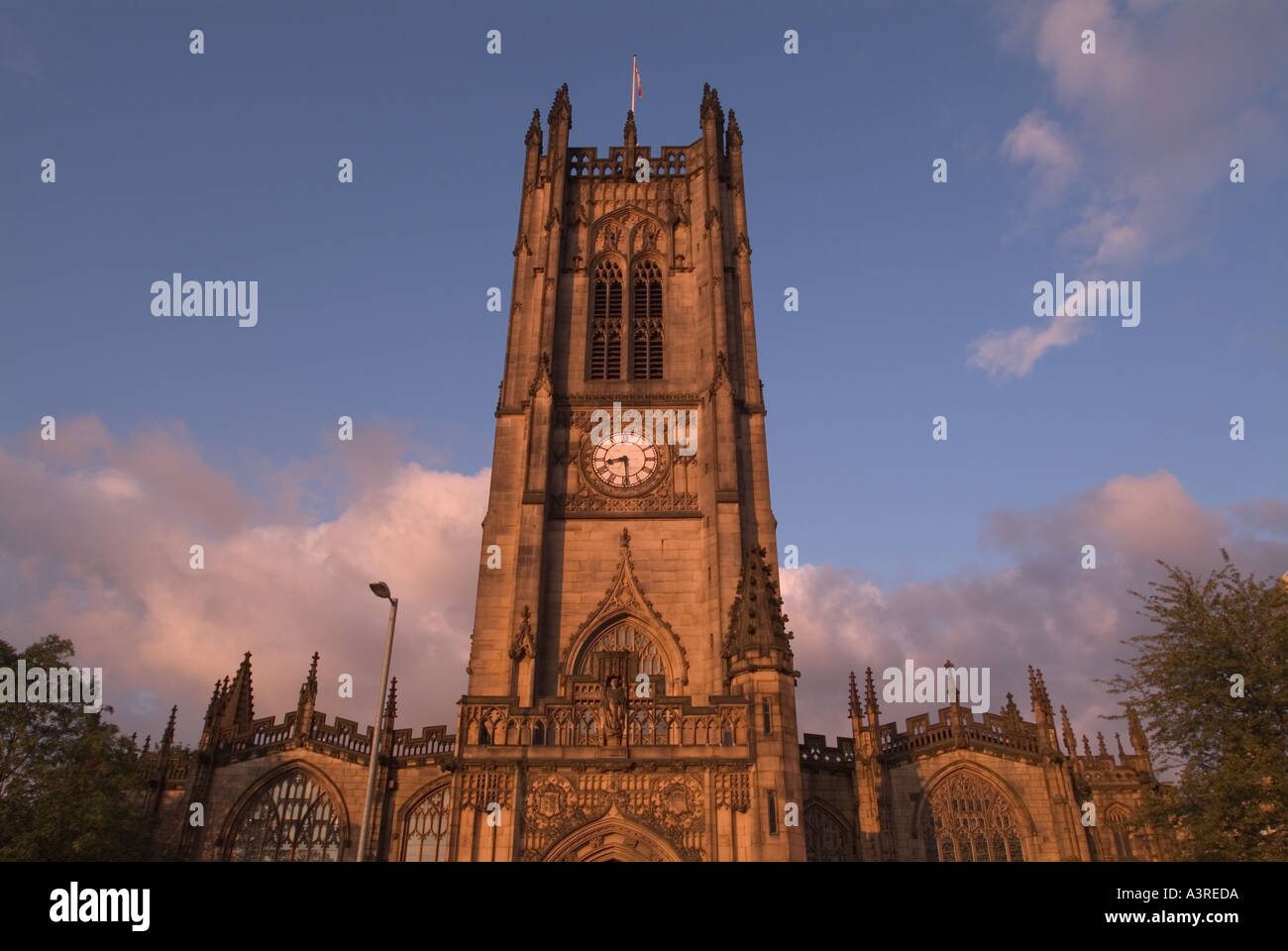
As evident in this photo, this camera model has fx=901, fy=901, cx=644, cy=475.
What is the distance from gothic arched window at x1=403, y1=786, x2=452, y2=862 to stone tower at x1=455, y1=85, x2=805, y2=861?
4.35 m

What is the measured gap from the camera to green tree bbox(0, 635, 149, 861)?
2528cm

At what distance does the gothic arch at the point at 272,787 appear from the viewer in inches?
1249

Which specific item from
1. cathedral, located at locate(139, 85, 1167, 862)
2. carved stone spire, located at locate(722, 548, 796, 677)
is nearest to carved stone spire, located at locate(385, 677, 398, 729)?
cathedral, located at locate(139, 85, 1167, 862)

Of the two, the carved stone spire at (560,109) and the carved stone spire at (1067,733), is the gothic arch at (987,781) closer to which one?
the carved stone spire at (1067,733)

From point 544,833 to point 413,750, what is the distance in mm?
13279

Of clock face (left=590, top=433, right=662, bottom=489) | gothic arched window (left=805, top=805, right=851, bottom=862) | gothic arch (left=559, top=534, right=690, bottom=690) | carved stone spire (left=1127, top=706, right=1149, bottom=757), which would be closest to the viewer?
gothic arched window (left=805, top=805, right=851, bottom=862)

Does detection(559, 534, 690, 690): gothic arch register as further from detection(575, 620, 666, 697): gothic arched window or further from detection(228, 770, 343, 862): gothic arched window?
detection(228, 770, 343, 862): gothic arched window

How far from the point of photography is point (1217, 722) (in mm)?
19859

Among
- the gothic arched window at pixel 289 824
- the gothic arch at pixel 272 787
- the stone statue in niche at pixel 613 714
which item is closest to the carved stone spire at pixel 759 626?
the stone statue in niche at pixel 613 714

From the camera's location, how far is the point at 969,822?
32750mm

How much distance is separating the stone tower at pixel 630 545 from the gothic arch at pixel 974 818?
9.13m

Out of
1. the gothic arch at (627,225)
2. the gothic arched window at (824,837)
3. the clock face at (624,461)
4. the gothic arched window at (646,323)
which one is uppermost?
the gothic arch at (627,225)
